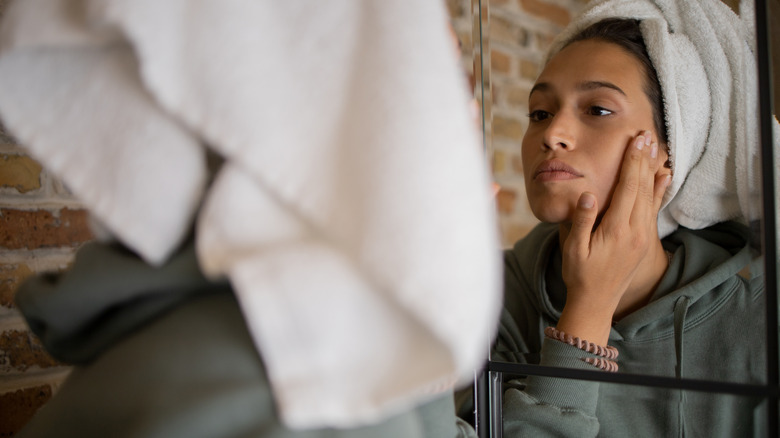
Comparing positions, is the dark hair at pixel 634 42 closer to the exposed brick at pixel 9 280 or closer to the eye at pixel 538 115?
the eye at pixel 538 115

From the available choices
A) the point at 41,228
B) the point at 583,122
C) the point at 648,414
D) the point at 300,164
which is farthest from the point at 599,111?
the point at 41,228

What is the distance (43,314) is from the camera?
16.2 inches

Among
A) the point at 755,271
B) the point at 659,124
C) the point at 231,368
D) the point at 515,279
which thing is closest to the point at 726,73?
the point at 659,124

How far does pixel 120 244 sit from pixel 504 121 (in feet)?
1.81

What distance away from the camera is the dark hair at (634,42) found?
67cm

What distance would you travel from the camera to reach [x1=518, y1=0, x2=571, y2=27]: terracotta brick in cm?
76

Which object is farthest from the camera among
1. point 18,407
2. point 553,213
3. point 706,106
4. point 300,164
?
point 18,407

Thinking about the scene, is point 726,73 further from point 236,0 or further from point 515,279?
point 236,0

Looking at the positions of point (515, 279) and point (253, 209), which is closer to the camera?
point (253, 209)

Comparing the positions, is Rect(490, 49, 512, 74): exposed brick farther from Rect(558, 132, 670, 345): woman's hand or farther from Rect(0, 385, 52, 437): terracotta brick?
Rect(0, 385, 52, 437): terracotta brick

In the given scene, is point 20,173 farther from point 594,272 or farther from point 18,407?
point 594,272

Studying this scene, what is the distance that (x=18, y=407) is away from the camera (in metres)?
0.86

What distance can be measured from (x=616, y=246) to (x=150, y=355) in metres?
0.54

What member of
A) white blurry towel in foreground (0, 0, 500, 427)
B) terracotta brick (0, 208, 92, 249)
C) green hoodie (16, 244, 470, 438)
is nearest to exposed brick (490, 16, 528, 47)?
white blurry towel in foreground (0, 0, 500, 427)
